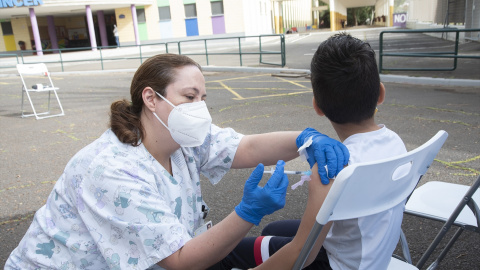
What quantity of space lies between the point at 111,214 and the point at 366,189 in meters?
0.88

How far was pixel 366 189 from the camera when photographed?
3.92ft

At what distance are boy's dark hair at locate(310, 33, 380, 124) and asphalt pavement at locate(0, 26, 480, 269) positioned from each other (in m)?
1.62

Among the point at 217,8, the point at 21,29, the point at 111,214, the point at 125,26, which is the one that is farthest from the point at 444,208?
the point at 21,29

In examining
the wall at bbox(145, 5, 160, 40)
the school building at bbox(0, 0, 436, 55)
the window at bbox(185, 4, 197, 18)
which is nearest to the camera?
the school building at bbox(0, 0, 436, 55)

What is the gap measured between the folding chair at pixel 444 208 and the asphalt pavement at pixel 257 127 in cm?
53

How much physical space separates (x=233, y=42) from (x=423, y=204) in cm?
3223

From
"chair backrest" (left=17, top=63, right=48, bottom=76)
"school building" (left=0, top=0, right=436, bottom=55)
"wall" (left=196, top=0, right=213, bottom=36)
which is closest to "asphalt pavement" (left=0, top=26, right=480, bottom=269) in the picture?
"chair backrest" (left=17, top=63, right=48, bottom=76)

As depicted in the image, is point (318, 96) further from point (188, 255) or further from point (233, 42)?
point (233, 42)

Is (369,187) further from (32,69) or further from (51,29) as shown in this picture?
(51,29)

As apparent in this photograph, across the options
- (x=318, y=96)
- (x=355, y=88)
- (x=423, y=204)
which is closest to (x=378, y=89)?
(x=355, y=88)

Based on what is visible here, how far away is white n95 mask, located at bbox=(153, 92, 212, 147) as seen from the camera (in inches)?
70.8

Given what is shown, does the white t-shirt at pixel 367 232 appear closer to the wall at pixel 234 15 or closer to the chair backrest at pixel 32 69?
the chair backrest at pixel 32 69

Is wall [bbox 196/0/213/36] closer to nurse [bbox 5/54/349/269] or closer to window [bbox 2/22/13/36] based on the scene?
window [bbox 2/22/13/36]

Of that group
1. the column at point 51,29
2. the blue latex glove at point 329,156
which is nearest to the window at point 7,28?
the column at point 51,29
